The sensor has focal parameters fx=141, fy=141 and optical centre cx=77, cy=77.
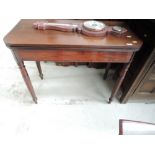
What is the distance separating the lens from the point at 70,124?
1.25 meters

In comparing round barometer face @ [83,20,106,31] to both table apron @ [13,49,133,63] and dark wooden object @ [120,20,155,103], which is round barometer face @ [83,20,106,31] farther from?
dark wooden object @ [120,20,155,103]

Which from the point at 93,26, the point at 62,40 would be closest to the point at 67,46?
the point at 62,40

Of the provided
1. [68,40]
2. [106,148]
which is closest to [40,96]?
[68,40]

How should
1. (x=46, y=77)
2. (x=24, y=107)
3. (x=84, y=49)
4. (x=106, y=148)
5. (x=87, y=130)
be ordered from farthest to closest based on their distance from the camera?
1. (x=46, y=77)
2. (x=24, y=107)
3. (x=87, y=130)
4. (x=84, y=49)
5. (x=106, y=148)

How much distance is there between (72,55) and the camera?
0.88m

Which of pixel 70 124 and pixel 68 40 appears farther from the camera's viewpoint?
pixel 70 124

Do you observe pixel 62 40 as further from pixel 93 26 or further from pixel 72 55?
pixel 93 26

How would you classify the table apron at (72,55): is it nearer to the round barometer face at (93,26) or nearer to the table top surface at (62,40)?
the table top surface at (62,40)

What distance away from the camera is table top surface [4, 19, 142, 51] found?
82 cm

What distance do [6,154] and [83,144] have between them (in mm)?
359

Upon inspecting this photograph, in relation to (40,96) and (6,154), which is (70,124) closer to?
(40,96)

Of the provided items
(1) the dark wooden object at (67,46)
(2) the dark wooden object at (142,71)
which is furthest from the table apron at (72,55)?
(2) the dark wooden object at (142,71)

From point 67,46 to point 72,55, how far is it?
78 mm

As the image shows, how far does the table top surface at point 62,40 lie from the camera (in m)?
0.82
